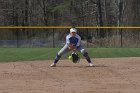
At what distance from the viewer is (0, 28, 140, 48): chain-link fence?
138 feet

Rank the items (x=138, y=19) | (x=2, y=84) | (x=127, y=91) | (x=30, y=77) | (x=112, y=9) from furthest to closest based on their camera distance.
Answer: (x=112, y=9) → (x=138, y=19) → (x=30, y=77) → (x=2, y=84) → (x=127, y=91)

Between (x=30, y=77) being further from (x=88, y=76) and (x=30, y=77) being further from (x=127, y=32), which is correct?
(x=127, y=32)

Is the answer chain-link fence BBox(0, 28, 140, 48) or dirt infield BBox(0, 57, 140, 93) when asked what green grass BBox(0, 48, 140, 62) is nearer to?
dirt infield BBox(0, 57, 140, 93)

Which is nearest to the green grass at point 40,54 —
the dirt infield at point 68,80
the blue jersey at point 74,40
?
the blue jersey at point 74,40

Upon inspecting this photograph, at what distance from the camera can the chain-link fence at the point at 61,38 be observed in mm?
41969

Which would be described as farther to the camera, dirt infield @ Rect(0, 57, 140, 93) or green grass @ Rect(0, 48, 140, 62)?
green grass @ Rect(0, 48, 140, 62)

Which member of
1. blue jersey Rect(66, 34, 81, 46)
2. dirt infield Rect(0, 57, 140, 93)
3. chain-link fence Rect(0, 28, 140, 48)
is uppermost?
blue jersey Rect(66, 34, 81, 46)

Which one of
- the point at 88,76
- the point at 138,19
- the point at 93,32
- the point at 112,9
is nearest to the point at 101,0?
the point at 112,9

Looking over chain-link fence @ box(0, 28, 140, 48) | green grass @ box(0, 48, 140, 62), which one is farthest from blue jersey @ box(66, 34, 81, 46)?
chain-link fence @ box(0, 28, 140, 48)

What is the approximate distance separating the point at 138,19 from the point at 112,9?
530 centimetres

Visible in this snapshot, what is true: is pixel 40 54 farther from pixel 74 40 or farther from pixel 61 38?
pixel 61 38

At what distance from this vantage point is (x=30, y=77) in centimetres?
1346

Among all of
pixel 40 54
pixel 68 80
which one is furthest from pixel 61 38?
pixel 68 80

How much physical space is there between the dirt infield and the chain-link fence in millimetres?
25113
